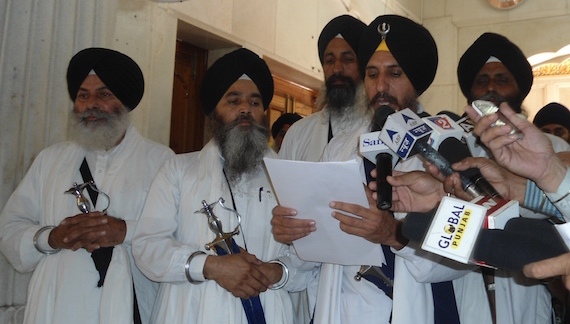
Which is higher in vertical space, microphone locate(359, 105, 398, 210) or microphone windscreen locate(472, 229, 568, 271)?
microphone locate(359, 105, 398, 210)

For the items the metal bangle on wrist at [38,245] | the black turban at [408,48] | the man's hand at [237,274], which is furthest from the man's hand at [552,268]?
the metal bangle on wrist at [38,245]

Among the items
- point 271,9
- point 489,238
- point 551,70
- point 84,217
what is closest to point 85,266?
point 84,217

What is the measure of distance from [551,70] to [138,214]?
864 cm

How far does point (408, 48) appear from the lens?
2570mm

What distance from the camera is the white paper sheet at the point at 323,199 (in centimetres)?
186

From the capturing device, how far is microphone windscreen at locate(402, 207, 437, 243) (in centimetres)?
124

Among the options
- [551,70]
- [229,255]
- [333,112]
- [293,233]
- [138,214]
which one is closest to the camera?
[293,233]

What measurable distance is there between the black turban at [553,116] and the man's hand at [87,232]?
3857mm

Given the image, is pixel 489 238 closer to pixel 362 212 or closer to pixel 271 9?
pixel 362 212

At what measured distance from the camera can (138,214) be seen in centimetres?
272

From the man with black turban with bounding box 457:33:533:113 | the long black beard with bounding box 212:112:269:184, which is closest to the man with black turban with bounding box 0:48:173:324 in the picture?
the long black beard with bounding box 212:112:269:184

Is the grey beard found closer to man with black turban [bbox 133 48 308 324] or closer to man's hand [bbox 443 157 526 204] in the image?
man with black turban [bbox 133 48 308 324]

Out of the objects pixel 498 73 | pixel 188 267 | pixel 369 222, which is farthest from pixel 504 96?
pixel 188 267

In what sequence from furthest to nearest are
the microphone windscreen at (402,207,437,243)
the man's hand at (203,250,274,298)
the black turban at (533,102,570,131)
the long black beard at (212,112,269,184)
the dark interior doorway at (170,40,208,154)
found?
the dark interior doorway at (170,40,208,154) → the black turban at (533,102,570,131) → the long black beard at (212,112,269,184) → the man's hand at (203,250,274,298) → the microphone windscreen at (402,207,437,243)
